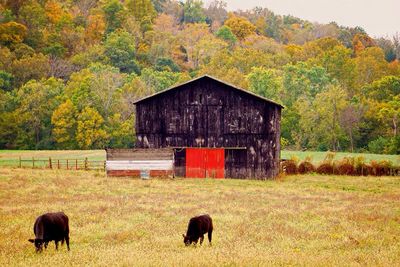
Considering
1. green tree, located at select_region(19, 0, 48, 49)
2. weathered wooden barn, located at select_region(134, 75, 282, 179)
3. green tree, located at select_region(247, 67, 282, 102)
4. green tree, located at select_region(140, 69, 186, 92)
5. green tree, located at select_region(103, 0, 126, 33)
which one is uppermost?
green tree, located at select_region(103, 0, 126, 33)

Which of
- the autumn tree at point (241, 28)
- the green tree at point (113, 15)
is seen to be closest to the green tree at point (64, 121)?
the green tree at point (113, 15)

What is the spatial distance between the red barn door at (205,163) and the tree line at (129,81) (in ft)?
132

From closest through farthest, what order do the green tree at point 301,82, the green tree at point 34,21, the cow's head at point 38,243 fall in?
the cow's head at point 38,243, the green tree at point 301,82, the green tree at point 34,21

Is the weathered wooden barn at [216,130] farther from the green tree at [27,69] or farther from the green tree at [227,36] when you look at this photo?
the green tree at [227,36]

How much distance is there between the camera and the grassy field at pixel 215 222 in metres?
15.1

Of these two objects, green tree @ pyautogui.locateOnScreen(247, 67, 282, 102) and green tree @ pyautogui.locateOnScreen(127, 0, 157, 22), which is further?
green tree @ pyautogui.locateOnScreen(127, 0, 157, 22)

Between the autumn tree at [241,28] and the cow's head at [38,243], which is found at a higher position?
the autumn tree at [241,28]

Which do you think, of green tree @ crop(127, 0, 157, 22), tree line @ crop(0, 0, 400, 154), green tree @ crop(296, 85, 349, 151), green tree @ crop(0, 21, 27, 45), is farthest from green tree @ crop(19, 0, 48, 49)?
green tree @ crop(296, 85, 349, 151)

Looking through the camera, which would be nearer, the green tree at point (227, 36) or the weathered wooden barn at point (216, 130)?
the weathered wooden barn at point (216, 130)

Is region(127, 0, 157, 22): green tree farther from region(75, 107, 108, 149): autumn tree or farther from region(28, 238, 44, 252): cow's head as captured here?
region(28, 238, 44, 252): cow's head

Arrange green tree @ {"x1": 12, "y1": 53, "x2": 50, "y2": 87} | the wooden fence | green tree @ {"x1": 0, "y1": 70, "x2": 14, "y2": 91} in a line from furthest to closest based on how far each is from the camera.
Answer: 1. green tree @ {"x1": 12, "y1": 53, "x2": 50, "y2": 87}
2. green tree @ {"x1": 0, "y1": 70, "x2": 14, "y2": 91}
3. the wooden fence

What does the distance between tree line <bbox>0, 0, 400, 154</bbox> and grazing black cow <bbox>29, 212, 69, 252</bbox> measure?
66.5 m

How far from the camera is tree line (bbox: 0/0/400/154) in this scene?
8562cm

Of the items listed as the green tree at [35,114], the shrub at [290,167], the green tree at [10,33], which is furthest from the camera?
the green tree at [10,33]
